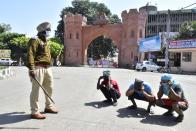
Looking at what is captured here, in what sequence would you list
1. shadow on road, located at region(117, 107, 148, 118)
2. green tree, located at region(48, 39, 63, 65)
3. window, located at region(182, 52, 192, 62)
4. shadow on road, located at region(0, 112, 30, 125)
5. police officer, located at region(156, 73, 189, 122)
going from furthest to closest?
1. green tree, located at region(48, 39, 63, 65)
2. window, located at region(182, 52, 192, 62)
3. shadow on road, located at region(117, 107, 148, 118)
4. police officer, located at region(156, 73, 189, 122)
5. shadow on road, located at region(0, 112, 30, 125)

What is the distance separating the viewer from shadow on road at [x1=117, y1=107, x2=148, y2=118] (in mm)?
8828

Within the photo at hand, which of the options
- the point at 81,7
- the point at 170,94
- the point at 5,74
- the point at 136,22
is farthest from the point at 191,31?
the point at 170,94

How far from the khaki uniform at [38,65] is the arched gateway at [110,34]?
56947mm

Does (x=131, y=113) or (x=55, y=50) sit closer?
(x=131, y=113)

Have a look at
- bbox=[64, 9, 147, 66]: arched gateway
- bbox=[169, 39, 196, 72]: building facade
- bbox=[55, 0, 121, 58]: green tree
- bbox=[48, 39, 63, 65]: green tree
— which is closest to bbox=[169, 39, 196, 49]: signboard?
bbox=[169, 39, 196, 72]: building facade

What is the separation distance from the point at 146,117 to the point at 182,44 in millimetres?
38887

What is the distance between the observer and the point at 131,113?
9.21 m

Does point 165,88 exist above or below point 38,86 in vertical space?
below

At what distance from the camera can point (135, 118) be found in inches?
334

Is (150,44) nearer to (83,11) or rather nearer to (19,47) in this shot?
(19,47)

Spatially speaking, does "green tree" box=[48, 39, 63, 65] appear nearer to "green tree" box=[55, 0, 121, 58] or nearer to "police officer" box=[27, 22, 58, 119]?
"green tree" box=[55, 0, 121, 58]

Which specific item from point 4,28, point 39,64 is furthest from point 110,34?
point 39,64

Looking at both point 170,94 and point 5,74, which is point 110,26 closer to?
point 5,74

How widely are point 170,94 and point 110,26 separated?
196 ft
